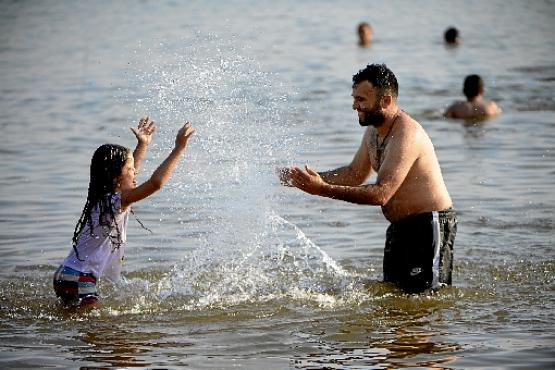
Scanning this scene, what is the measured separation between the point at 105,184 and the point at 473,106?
31.3ft

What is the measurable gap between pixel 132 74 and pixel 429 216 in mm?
12972

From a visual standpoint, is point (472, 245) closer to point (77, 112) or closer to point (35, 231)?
point (35, 231)

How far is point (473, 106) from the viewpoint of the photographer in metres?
A: 15.5

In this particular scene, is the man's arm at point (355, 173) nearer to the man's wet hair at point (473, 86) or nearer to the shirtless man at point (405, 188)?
the shirtless man at point (405, 188)

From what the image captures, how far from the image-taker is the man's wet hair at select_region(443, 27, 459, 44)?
79.4 ft

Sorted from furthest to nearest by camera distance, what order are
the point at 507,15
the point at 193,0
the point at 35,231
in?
1. the point at 193,0
2. the point at 507,15
3. the point at 35,231

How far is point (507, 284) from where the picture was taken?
785 cm

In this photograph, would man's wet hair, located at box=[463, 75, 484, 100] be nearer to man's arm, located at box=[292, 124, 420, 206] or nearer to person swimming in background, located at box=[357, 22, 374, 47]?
person swimming in background, located at box=[357, 22, 374, 47]

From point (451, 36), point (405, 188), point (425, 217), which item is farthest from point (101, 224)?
point (451, 36)

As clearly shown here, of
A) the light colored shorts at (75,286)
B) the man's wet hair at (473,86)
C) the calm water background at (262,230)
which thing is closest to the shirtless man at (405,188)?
the calm water background at (262,230)

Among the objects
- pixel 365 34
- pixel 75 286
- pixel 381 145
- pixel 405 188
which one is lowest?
pixel 75 286

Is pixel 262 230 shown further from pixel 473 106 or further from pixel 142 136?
pixel 473 106

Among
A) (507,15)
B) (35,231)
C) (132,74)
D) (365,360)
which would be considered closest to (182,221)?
(35,231)

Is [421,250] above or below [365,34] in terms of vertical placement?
below
